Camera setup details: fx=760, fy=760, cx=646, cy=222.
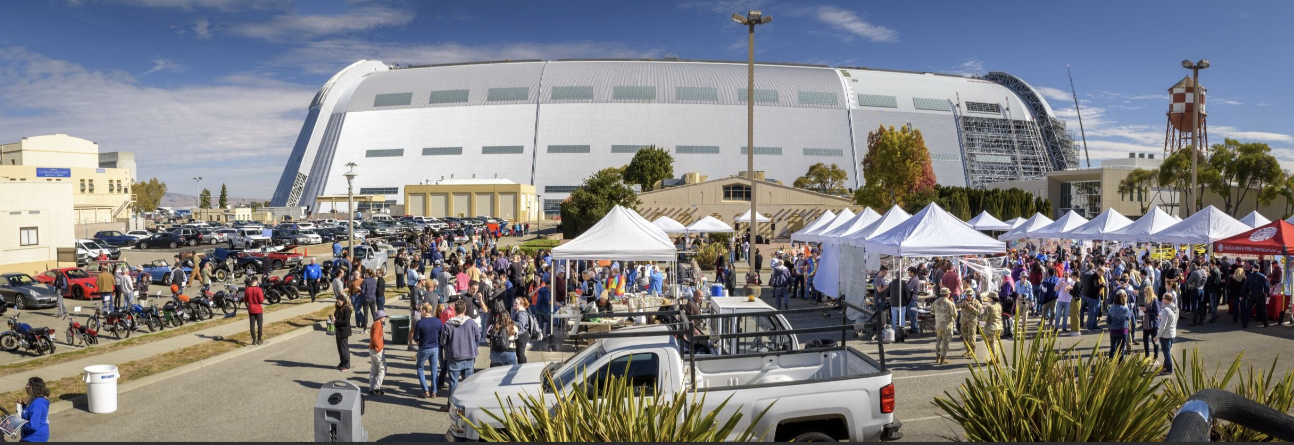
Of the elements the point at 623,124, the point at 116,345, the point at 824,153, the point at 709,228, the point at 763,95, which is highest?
the point at 763,95

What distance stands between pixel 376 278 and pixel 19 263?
24226 millimetres

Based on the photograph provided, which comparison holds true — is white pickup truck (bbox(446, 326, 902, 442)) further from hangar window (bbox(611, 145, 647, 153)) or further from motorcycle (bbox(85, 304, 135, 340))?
hangar window (bbox(611, 145, 647, 153))

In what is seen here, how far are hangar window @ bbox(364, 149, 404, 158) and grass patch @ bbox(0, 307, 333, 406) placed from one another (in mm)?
78262

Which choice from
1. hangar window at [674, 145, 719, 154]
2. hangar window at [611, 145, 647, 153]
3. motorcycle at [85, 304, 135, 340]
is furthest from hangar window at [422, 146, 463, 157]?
motorcycle at [85, 304, 135, 340]

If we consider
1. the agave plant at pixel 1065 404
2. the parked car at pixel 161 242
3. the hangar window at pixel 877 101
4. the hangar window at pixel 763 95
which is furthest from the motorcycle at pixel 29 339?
the hangar window at pixel 877 101

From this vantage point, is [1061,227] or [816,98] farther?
[816,98]

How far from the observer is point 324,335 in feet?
59.1

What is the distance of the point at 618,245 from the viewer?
1781cm

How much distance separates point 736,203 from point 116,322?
144 feet

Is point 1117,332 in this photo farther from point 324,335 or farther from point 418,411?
point 324,335

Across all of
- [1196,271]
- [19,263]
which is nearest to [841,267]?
[1196,271]

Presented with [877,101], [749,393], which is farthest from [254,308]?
[877,101]

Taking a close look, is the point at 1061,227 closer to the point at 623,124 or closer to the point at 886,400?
the point at 886,400

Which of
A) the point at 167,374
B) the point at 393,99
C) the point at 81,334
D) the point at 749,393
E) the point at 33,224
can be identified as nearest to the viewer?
the point at 749,393
